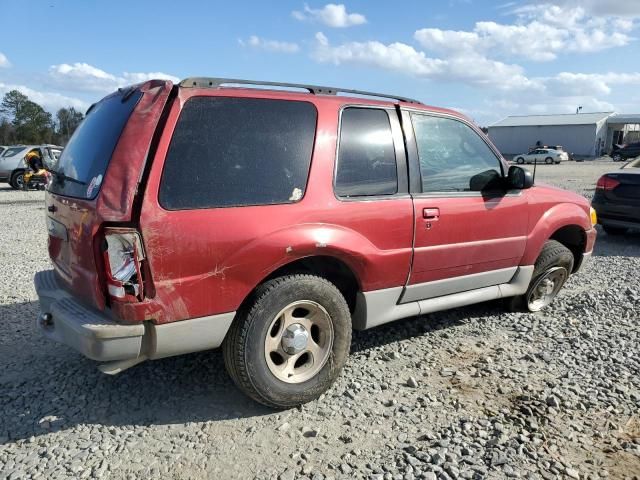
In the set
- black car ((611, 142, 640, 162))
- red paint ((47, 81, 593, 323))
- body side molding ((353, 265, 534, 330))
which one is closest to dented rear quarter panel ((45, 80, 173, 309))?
red paint ((47, 81, 593, 323))

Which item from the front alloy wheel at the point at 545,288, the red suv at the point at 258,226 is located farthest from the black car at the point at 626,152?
the red suv at the point at 258,226

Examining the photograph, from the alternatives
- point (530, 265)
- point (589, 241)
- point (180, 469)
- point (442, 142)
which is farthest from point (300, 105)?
point (589, 241)

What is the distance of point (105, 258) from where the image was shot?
263 centimetres

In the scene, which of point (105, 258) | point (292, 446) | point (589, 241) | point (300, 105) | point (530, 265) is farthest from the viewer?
point (589, 241)

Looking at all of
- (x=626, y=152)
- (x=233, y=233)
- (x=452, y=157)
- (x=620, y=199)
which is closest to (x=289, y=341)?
(x=233, y=233)

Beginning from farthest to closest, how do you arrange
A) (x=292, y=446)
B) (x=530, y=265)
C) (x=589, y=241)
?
(x=589, y=241) < (x=530, y=265) < (x=292, y=446)

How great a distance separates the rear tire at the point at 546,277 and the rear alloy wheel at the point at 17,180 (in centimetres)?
1840

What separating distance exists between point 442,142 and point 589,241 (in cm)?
228

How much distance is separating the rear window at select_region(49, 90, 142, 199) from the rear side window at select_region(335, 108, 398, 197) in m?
1.32

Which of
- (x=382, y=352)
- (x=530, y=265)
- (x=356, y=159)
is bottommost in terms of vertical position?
(x=382, y=352)

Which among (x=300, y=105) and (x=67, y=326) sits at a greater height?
(x=300, y=105)

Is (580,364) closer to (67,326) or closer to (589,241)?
(589,241)

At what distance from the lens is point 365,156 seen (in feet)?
11.4

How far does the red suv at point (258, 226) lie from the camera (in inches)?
105
